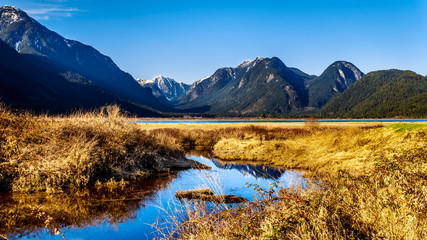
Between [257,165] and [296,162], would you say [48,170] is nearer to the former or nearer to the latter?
[257,165]

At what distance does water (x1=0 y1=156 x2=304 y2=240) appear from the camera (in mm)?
7562

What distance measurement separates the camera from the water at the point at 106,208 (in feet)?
24.8

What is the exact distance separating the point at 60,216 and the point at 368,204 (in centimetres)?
944

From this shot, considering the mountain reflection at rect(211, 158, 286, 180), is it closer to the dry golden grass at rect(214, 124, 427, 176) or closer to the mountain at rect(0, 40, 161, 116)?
the dry golden grass at rect(214, 124, 427, 176)

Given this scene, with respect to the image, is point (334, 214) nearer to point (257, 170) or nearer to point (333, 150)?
point (257, 170)

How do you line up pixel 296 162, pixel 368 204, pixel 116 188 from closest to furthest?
1. pixel 368 204
2. pixel 116 188
3. pixel 296 162

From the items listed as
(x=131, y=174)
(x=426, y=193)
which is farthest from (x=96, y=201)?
(x=426, y=193)

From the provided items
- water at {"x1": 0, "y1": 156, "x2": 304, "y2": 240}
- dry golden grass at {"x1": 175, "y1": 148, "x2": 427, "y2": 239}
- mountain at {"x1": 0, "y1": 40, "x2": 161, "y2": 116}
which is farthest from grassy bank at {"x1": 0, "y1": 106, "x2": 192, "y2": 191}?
mountain at {"x1": 0, "y1": 40, "x2": 161, "y2": 116}

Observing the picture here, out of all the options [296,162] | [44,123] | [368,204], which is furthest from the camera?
[296,162]

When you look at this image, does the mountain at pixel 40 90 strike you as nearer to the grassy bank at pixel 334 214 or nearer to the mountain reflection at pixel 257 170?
the mountain reflection at pixel 257 170

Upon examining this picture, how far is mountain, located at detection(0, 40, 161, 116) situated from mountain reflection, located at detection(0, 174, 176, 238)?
94926mm

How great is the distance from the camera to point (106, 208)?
9.77 meters

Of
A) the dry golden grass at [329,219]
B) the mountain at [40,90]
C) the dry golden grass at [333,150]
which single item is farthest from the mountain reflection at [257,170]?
the mountain at [40,90]

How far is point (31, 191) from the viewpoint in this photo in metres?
11.4
